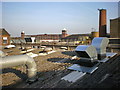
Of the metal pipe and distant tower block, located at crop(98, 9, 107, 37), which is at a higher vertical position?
distant tower block, located at crop(98, 9, 107, 37)

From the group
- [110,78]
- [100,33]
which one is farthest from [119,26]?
[110,78]

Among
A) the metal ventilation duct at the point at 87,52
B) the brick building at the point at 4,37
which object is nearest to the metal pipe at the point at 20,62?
the metal ventilation duct at the point at 87,52

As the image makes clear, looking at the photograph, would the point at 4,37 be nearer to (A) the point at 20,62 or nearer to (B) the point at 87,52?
(A) the point at 20,62

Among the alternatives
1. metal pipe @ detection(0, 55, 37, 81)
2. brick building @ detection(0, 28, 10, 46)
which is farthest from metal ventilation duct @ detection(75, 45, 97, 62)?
brick building @ detection(0, 28, 10, 46)

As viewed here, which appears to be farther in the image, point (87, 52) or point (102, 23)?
point (102, 23)

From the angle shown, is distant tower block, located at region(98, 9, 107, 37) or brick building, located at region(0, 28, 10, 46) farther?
brick building, located at region(0, 28, 10, 46)

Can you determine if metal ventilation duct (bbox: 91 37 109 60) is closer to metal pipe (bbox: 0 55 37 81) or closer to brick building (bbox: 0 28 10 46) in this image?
metal pipe (bbox: 0 55 37 81)

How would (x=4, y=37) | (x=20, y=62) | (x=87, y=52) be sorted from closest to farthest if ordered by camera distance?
(x=20, y=62), (x=87, y=52), (x=4, y=37)

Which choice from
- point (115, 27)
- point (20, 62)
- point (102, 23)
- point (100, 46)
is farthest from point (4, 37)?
point (115, 27)

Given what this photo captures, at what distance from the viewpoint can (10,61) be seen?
585 cm

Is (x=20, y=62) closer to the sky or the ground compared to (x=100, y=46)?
closer to the ground

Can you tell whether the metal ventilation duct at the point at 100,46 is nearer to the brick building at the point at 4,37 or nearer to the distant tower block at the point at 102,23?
the distant tower block at the point at 102,23

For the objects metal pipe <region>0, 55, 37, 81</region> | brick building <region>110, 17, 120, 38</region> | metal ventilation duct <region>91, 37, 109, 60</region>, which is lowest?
metal pipe <region>0, 55, 37, 81</region>

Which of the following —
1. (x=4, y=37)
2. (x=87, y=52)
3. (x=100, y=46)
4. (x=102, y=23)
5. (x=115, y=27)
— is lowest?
(x=87, y=52)
